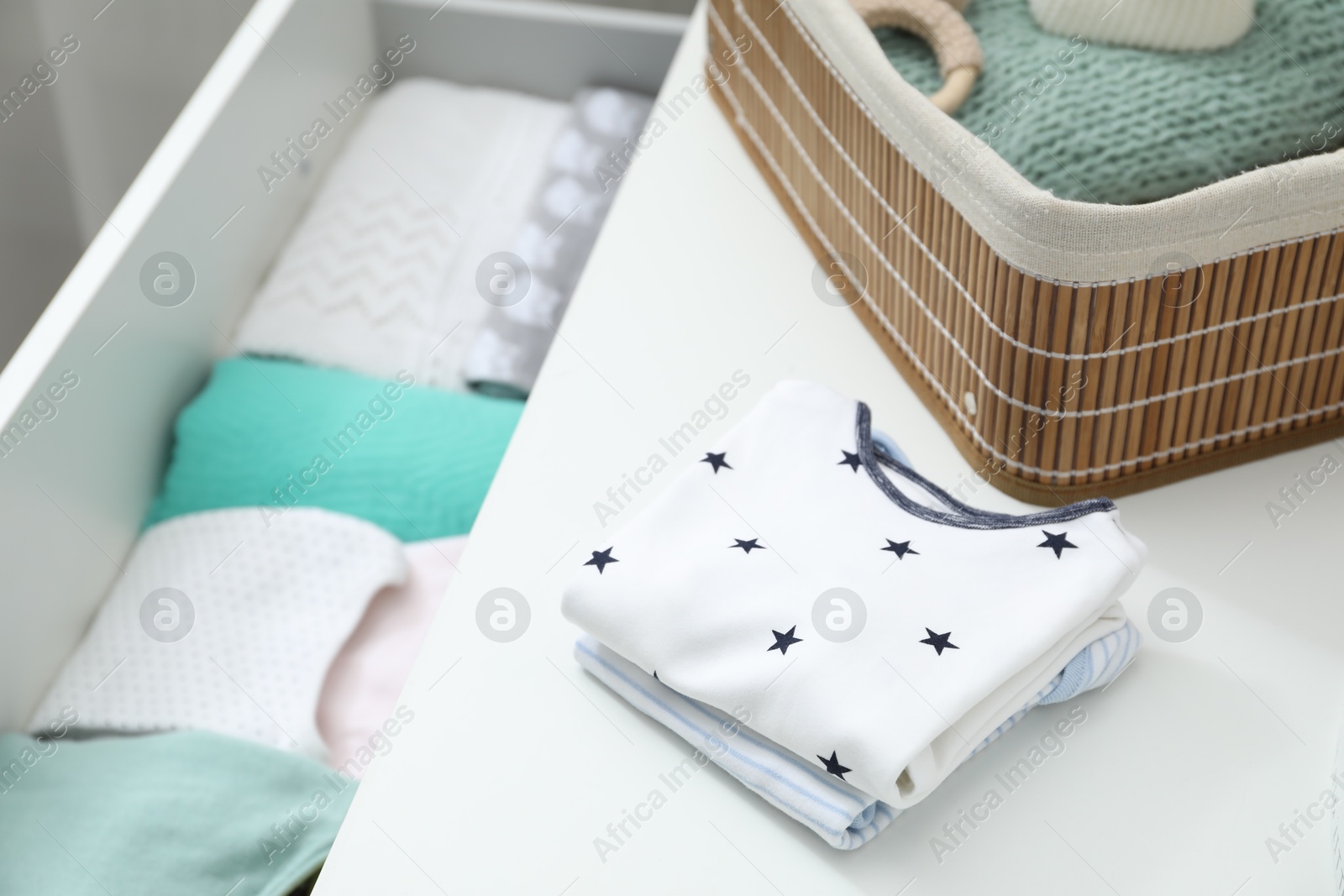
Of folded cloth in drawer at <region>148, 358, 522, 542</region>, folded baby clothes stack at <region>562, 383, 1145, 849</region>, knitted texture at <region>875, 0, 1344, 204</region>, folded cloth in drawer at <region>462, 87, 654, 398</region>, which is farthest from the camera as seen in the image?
folded cloth in drawer at <region>462, 87, 654, 398</region>

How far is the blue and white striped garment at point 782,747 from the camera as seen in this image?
0.56 metres

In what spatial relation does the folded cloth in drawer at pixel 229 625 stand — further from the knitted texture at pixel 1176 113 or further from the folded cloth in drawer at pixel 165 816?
the knitted texture at pixel 1176 113

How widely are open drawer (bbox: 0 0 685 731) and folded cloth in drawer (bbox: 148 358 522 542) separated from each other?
0.05 meters

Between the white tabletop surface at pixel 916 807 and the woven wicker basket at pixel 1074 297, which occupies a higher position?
the woven wicker basket at pixel 1074 297

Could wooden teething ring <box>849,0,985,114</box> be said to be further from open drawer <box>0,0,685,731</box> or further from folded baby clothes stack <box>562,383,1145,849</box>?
open drawer <box>0,0,685,731</box>

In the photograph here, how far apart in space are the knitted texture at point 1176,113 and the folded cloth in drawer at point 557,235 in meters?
0.52

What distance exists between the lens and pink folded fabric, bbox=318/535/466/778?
91 centimetres

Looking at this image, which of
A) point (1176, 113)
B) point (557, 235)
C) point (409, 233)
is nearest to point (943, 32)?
point (1176, 113)

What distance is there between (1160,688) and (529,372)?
2.26 feet

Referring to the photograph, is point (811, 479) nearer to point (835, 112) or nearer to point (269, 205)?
point (835, 112)

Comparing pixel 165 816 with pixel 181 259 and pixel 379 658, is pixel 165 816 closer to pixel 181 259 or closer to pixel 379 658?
pixel 379 658

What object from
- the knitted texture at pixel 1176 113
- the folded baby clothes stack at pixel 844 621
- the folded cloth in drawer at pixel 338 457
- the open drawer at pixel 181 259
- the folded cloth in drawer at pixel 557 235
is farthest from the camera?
the folded cloth in drawer at pixel 557 235

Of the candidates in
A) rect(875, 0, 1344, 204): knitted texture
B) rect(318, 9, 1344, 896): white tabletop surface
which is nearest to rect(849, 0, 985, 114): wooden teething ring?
rect(875, 0, 1344, 204): knitted texture

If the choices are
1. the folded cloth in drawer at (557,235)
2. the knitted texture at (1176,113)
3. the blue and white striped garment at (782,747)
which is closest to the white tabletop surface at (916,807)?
the blue and white striped garment at (782,747)
